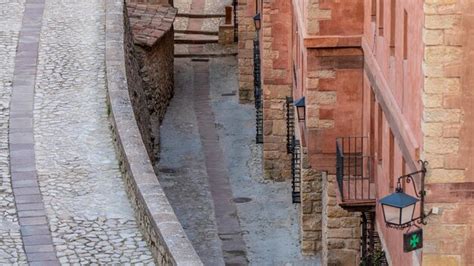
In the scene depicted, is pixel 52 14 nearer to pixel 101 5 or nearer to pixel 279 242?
pixel 101 5

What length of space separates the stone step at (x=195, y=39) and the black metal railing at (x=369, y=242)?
85.1 feet

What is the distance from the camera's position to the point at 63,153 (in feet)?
91.4

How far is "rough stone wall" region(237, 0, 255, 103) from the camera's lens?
148 feet

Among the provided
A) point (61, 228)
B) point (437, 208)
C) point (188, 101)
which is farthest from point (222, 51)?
point (437, 208)

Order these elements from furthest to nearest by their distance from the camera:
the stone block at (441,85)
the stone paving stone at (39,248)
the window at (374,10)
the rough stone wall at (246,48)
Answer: the rough stone wall at (246,48)
the window at (374,10)
the stone paving stone at (39,248)
the stone block at (441,85)

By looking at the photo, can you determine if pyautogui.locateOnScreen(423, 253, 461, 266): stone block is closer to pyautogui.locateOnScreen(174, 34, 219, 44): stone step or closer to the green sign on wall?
the green sign on wall

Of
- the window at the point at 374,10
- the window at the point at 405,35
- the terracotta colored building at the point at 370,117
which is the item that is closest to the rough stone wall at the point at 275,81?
the terracotta colored building at the point at 370,117

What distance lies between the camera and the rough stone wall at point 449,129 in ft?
66.7

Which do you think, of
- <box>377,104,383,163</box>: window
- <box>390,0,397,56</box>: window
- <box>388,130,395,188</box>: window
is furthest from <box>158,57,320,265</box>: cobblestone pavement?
<box>390,0,397,56</box>: window

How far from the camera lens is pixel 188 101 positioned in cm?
4766

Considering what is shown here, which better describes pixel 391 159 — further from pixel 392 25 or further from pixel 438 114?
pixel 438 114

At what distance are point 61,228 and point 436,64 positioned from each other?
711 cm

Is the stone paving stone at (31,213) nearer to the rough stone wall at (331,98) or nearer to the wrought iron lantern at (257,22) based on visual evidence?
the rough stone wall at (331,98)

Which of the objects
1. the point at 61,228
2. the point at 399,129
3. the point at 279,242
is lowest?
the point at 279,242
